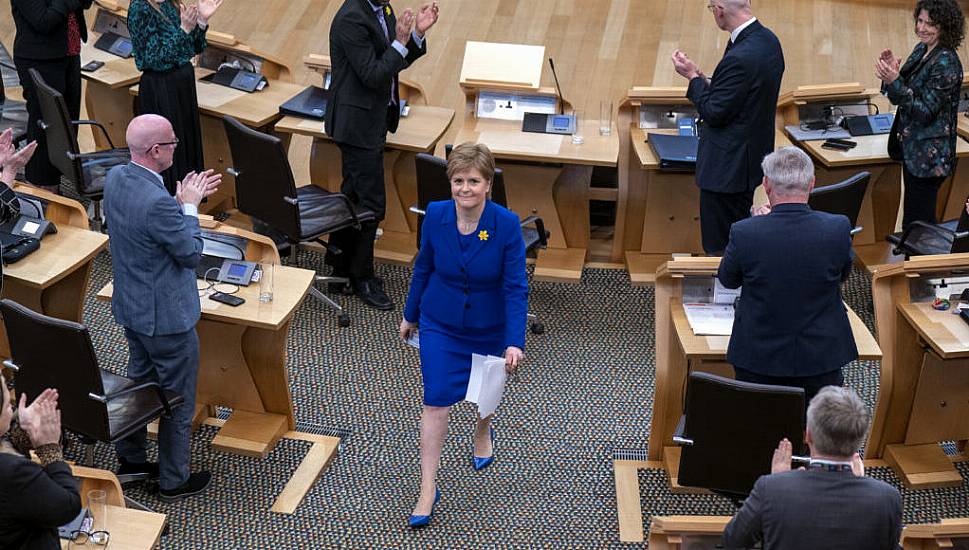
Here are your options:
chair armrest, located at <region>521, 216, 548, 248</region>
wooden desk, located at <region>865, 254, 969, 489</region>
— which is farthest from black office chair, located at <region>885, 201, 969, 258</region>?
chair armrest, located at <region>521, 216, 548, 248</region>

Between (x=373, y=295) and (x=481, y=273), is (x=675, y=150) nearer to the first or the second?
(x=373, y=295)

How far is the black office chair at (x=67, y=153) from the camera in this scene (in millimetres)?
6285

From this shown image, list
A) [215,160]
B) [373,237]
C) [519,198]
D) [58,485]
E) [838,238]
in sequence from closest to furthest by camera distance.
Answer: [58,485]
[838,238]
[373,237]
[519,198]
[215,160]

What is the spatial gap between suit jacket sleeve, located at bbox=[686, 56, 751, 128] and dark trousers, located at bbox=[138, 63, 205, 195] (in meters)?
2.66

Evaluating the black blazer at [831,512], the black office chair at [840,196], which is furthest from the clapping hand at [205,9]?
the black blazer at [831,512]

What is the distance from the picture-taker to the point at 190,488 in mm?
4812

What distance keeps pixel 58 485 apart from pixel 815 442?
202 cm

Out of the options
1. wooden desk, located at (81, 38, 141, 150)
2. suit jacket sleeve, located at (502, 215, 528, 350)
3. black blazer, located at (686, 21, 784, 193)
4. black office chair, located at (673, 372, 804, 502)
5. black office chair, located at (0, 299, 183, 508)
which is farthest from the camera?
wooden desk, located at (81, 38, 141, 150)

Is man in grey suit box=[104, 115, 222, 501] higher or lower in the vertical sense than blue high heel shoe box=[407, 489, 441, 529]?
higher

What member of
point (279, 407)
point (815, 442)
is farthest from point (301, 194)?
point (815, 442)

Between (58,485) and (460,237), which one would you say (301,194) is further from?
(58,485)

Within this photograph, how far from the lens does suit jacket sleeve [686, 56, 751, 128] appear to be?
18.0ft

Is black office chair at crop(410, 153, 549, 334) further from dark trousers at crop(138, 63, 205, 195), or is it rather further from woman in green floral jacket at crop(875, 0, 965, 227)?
woman in green floral jacket at crop(875, 0, 965, 227)

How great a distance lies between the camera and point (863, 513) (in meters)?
3.05
